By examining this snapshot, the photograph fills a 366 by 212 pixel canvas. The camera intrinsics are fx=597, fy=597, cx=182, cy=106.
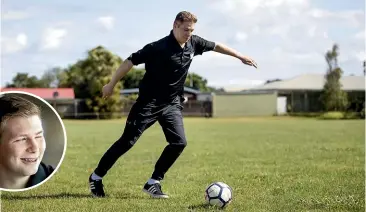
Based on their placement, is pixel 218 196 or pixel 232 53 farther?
pixel 232 53

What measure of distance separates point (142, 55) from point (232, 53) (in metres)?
1.44

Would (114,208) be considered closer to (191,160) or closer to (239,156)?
(191,160)

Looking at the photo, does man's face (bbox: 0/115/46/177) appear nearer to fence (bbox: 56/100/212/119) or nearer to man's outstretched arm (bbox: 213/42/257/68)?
man's outstretched arm (bbox: 213/42/257/68)

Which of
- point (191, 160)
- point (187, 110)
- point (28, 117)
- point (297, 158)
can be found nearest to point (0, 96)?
point (28, 117)

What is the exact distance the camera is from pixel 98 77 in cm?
7106

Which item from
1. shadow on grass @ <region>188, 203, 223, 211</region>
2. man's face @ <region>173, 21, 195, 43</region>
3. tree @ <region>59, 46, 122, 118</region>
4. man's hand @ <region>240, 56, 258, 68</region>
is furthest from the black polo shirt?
tree @ <region>59, 46, 122, 118</region>

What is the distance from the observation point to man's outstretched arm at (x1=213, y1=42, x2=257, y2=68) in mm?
8477

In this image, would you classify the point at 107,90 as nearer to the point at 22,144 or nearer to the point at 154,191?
the point at 154,191

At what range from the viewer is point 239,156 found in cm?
1554

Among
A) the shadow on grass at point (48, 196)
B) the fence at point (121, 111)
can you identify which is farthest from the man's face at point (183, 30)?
the fence at point (121, 111)

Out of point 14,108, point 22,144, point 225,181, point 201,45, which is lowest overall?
point 225,181

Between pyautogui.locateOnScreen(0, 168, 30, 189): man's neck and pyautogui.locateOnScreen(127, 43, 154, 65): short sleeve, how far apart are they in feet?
8.54

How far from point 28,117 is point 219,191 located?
2929 mm

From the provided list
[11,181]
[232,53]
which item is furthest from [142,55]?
[11,181]
